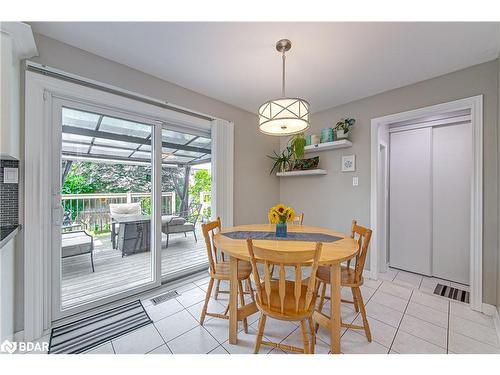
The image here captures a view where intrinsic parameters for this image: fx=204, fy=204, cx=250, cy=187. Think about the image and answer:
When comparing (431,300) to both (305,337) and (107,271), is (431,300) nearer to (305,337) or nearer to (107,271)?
(305,337)

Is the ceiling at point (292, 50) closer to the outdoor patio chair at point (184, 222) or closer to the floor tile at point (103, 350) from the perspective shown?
the outdoor patio chair at point (184, 222)

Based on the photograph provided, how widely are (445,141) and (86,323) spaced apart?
4.64 metres

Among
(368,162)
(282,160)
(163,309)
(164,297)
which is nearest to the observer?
(163,309)

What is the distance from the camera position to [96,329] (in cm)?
177

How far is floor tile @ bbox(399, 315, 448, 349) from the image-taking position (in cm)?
164

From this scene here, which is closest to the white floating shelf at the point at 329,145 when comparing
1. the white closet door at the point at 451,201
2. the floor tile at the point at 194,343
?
the white closet door at the point at 451,201


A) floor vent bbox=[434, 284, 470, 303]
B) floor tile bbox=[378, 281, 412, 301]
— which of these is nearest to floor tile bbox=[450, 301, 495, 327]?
floor vent bbox=[434, 284, 470, 303]

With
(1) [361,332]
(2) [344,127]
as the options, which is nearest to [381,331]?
(1) [361,332]

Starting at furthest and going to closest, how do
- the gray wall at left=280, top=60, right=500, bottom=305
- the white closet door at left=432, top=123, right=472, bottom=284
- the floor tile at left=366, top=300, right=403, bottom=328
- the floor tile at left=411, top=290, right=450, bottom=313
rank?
the white closet door at left=432, top=123, right=472, bottom=284 → the floor tile at left=411, top=290, right=450, bottom=313 → the gray wall at left=280, top=60, right=500, bottom=305 → the floor tile at left=366, top=300, right=403, bottom=328

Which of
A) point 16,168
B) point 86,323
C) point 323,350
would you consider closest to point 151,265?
point 86,323

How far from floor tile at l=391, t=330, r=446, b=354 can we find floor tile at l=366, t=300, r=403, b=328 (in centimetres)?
17

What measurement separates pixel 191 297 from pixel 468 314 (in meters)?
2.83

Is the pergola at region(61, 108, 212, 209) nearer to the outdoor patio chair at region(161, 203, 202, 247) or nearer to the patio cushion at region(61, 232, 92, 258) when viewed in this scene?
the outdoor patio chair at region(161, 203, 202, 247)
